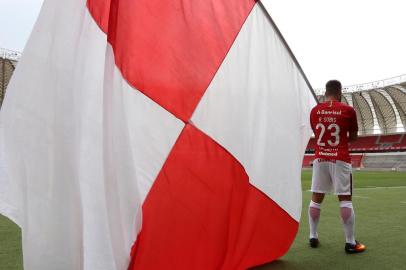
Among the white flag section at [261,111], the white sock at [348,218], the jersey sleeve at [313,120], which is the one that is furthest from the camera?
the white sock at [348,218]

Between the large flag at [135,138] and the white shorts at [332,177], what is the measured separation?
119 cm

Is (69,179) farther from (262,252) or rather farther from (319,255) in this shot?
(319,255)

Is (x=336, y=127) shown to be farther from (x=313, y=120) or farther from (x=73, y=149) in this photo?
(x=73, y=149)

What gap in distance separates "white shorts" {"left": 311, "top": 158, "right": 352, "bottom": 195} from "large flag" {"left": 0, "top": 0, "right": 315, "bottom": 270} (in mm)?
1193

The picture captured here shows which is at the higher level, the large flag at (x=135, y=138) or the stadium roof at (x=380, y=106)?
the stadium roof at (x=380, y=106)

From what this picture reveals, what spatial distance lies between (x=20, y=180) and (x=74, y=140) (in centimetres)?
38

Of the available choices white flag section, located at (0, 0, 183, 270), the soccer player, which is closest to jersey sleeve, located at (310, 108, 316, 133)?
the soccer player

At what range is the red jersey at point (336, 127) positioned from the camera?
3557 millimetres

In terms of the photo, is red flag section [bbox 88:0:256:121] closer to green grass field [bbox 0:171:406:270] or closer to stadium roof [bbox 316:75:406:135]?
green grass field [bbox 0:171:406:270]

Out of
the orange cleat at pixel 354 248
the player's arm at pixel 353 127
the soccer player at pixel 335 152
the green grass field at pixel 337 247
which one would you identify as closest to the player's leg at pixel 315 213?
the soccer player at pixel 335 152

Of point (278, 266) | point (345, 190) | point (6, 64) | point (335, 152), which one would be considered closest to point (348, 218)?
point (345, 190)

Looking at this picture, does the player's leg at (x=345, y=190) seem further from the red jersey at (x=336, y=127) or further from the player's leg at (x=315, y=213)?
the player's leg at (x=315, y=213)

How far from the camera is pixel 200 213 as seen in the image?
2309 mm

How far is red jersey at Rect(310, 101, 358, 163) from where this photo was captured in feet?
11.7
